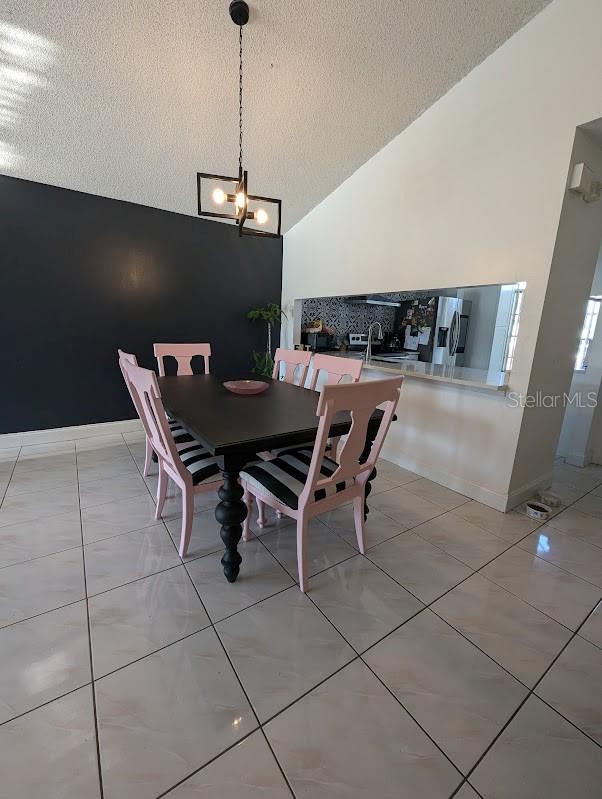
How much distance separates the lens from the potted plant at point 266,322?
4141 millimetres

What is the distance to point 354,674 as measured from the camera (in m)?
1.23

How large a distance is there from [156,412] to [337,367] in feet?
4.21

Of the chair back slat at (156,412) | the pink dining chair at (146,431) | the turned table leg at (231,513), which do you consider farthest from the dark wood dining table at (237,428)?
the pink dining chair at (146,431)

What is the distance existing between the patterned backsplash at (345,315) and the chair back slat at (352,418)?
9.59 feet

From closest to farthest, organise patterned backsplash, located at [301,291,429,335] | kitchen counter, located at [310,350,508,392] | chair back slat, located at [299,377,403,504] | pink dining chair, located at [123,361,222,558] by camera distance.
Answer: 1. chair back slat, located at [299,377,403,504]
2. pink dining chair, located at [123,361,222,558]
3. kitchen counter, located at [310,350,508,392]
4. patterned backsplash, located at [301,291,429,335]

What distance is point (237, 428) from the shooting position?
1.58 metres

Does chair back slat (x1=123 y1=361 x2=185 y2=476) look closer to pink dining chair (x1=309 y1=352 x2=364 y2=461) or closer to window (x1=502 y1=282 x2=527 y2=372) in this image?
pink dining chair (x1=309 y1=352 x2=364 y2=461)

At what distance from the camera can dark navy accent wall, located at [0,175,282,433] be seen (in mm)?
2978

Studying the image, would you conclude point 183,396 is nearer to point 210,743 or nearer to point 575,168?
point 210,743

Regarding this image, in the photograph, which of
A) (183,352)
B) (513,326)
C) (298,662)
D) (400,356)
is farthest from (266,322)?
(298,662)

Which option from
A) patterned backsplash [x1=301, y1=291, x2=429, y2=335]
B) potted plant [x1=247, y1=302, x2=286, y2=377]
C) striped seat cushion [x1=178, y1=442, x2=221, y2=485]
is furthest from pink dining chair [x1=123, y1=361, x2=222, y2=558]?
patterned backsplash [x1=301, y1=291, x2=429, y2=335]

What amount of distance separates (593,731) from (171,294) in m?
4.12

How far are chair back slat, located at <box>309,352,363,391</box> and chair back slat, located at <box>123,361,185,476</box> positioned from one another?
112 centimetres

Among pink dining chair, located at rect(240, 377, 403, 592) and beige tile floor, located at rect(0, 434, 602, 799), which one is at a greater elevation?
pink dining chair, located at rect(240, 377, 403, 592)
